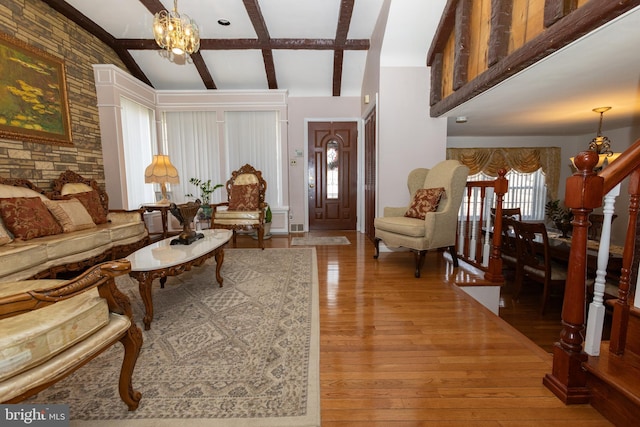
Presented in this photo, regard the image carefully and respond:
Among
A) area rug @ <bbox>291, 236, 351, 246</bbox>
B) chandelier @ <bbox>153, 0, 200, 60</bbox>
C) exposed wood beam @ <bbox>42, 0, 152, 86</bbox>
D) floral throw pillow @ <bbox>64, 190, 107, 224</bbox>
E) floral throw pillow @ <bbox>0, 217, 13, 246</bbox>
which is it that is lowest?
area rug @ <bbox>291, 236, 351, 246</bbox>

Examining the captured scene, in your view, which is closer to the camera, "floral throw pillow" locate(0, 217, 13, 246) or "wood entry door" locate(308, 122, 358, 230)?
"floral throw pillow" locate(0, 217, 13, 246)

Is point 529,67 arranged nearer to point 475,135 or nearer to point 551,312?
point 551,312

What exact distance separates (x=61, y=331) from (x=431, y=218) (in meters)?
2.81

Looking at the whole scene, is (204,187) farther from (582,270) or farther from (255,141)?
(582,270)

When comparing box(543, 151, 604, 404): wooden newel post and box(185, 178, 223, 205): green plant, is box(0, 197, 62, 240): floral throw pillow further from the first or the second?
box(543, 151, 604, 404): wooden newel post

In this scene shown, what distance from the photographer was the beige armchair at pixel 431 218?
290 cm

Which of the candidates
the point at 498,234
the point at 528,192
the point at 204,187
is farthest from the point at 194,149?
the point at 528,192

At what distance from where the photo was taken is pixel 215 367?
152 cm

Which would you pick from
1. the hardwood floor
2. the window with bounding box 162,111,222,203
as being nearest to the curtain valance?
the hardwood floor

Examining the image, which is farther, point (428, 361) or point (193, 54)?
point (193, 54)

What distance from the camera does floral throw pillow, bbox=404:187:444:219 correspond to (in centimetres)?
311

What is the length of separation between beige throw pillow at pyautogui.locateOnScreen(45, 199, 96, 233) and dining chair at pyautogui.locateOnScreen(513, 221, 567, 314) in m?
4.57

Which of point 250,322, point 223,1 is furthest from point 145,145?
point 250,322

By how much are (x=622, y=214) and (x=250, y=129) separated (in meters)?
7.31
